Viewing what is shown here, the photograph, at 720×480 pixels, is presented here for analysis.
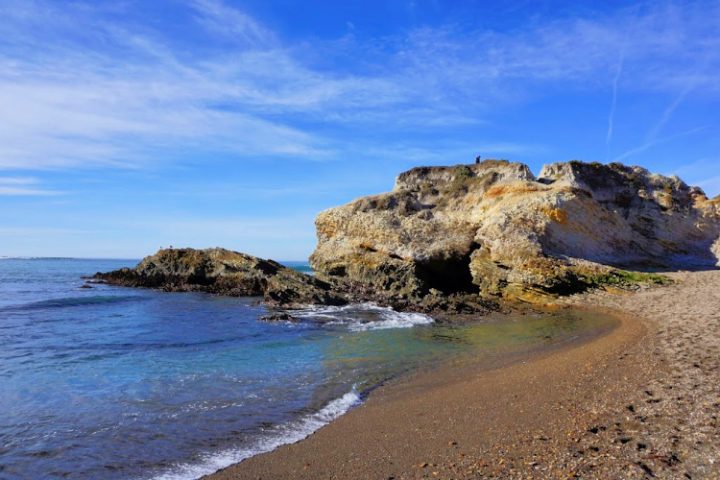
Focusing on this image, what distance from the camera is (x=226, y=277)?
30125mm

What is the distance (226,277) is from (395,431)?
25.0 metres

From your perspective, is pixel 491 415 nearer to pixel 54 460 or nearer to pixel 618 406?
pixel 618 406

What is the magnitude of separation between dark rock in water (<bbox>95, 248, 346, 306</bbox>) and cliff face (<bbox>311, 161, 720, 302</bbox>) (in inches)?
112

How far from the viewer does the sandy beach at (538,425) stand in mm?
5117

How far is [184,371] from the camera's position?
34.9ft

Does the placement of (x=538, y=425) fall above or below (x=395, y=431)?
above

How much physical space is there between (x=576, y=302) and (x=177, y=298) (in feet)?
65.9

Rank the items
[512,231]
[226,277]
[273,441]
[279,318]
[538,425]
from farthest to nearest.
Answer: [226,277], [512,231], [279,318], [273,441], [538,425]

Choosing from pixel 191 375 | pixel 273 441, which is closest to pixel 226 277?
pixel 191 375

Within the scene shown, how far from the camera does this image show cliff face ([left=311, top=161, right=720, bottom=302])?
2269 centimetres

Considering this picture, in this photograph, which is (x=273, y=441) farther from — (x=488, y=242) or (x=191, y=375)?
(x=488, y=242)

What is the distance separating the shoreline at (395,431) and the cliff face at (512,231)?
12168 mm

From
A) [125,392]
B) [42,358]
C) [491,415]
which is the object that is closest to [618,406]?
[491,415]

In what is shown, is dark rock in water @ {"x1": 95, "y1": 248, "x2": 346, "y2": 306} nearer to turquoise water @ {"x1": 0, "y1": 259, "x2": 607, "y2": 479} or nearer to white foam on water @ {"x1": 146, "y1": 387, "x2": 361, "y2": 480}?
turquoise water @ {"x1": 0, "y1": 259, "x2": 607, "y2": 479}
